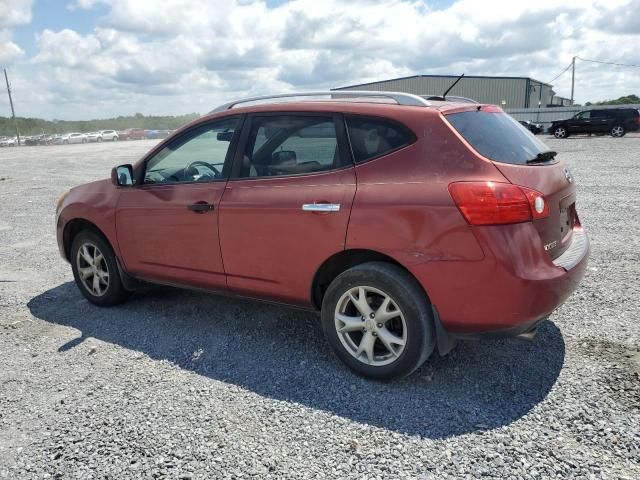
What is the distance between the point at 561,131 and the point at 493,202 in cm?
3067

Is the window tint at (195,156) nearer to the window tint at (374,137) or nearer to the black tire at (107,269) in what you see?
the black tire at (107,269)

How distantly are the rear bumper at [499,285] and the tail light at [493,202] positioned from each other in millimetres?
55

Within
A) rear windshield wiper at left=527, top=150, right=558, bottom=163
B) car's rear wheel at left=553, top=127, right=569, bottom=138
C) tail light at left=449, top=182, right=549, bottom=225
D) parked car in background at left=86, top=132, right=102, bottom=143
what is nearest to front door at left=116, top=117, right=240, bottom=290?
tail light at left=449, top=182, right=549, bottom=225

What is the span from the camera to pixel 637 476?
8.05 feet

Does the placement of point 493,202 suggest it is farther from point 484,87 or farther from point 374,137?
point 484,87

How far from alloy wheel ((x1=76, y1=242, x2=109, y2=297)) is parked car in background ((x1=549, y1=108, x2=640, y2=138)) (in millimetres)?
30238

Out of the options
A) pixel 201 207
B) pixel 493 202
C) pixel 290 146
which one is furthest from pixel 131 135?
pixel 493 202

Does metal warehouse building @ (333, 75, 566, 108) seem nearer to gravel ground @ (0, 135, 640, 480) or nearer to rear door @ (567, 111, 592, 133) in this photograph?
rear door @ (567, 111, 592, 133)

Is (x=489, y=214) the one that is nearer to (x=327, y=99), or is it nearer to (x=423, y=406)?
(x=423, y=406)

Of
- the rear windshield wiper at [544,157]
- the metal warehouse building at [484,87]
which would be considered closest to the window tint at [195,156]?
the rear windshield wiper at [544,157]

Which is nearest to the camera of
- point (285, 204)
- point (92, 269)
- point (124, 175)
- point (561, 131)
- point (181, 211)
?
point (285, 204)

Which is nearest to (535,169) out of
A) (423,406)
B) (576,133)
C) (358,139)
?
(358,139)

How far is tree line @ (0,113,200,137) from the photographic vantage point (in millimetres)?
95875

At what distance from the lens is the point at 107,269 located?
16.0 ft
